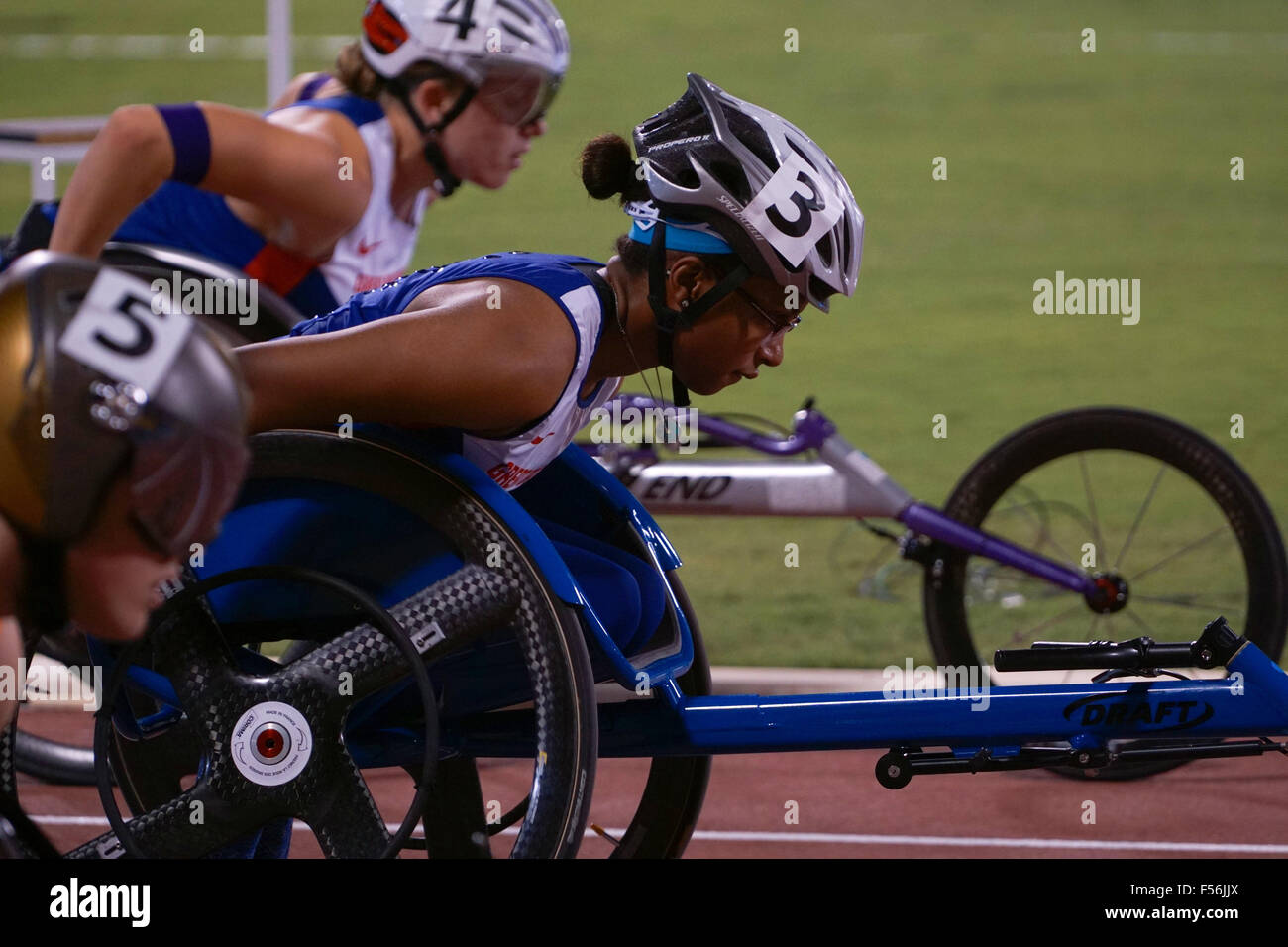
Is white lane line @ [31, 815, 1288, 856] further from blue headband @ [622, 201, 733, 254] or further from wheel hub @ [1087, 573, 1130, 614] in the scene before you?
blue headband @ [622, 201, 733, 254]

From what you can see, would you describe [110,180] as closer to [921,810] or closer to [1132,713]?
[1132,713]

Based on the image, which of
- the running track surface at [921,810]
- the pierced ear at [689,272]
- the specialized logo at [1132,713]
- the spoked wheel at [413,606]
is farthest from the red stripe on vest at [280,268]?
the specialized logo at [1132,713]

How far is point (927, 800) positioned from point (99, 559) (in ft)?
9.07

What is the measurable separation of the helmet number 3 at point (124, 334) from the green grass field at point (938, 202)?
3.51 metres

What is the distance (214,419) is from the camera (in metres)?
1.70

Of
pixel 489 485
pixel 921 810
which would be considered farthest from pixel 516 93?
pixel 921 810

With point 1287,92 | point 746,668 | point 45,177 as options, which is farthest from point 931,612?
point 1287,92

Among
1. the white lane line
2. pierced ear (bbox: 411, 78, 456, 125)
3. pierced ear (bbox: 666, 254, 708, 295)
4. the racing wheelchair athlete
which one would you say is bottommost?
the white lane line

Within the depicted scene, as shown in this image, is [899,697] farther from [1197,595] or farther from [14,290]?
[1197,595]

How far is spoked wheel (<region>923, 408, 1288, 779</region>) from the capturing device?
4066mm

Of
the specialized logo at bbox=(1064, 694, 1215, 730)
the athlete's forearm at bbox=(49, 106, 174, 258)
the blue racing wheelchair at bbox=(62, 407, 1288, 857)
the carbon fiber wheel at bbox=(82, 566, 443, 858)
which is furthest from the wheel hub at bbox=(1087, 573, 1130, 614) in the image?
the athlete's forearm at bbox=(49, 106, 174, 258)

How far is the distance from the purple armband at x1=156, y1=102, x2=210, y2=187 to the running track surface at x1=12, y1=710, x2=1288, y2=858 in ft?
4.82
